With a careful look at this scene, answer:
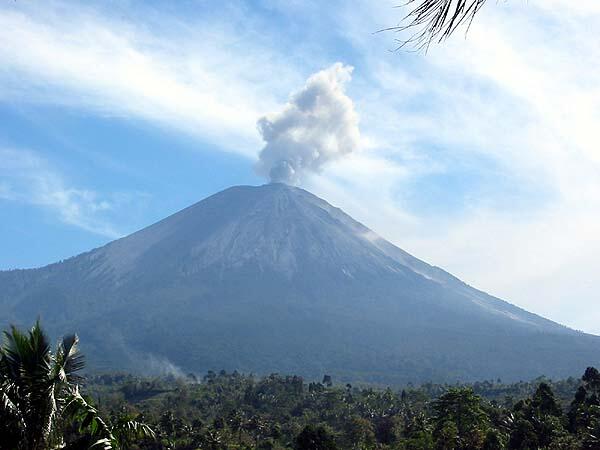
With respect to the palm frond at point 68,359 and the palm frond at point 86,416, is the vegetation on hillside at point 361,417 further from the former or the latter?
the palm frond at point 86,416

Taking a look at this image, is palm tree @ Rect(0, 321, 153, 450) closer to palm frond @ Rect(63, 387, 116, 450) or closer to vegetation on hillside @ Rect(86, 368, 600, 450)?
palm frond @ Rect(63, 387, 116, 450)

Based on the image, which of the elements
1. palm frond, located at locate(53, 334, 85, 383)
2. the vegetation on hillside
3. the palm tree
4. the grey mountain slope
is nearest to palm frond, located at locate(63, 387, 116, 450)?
the palm tree

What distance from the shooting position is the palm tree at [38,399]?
7.24 m

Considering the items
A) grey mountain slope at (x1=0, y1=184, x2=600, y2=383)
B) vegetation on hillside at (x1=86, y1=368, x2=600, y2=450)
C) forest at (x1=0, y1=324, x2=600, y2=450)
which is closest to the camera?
forest at (x1=0, y1=324, x2=600, y2=450)

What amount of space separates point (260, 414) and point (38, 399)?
55228 mm

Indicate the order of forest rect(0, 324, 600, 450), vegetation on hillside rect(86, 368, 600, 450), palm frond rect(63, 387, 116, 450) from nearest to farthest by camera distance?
palm frond rect(63, 387, 116, 450)
forest rect(0, 324, 600, 450)
vegetation on hillside rect(86, 368, 600, 450)

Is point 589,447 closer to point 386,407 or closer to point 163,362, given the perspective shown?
point 386,407

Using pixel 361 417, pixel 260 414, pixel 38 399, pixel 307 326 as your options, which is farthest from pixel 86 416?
pixel 307 326

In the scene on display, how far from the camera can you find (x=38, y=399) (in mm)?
7406

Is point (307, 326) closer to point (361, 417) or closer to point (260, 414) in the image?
point (260, 414)

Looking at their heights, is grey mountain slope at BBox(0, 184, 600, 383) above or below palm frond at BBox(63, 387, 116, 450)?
above

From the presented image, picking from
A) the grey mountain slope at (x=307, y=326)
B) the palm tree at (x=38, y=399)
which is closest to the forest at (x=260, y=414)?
the palm tree at (x=38, y=399)

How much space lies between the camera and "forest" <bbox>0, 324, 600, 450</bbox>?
24.3ft

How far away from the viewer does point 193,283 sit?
190500 millimetres
